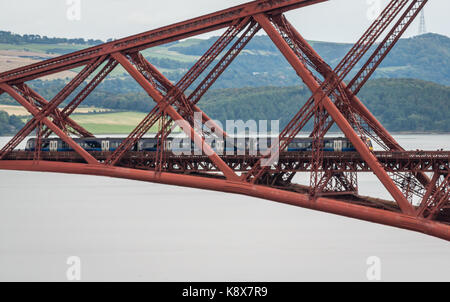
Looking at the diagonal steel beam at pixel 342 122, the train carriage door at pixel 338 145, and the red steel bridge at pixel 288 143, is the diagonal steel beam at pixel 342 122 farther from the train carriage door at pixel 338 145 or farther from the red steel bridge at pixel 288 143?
the train carriage door at pixel 338 145

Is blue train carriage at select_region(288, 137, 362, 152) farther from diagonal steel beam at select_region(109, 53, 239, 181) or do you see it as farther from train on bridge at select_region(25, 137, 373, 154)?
diagonal steel beam at select_region(109, 53, 239, 181)

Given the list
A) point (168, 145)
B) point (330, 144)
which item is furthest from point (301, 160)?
point (168, 145)

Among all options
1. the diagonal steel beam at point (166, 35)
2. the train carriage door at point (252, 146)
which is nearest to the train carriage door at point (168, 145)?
the train carriage door at point (252, 146)

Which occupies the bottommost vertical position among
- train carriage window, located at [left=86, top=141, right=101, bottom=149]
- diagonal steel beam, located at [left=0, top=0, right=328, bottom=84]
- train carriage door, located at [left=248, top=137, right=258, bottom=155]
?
train carriage door, located at [left=248, top=137, right=258, bottom=155]

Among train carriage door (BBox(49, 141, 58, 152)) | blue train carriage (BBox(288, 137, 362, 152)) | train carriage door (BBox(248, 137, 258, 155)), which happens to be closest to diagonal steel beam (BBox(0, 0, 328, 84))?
train carriage door (BBox(49, 141, 58, 152))

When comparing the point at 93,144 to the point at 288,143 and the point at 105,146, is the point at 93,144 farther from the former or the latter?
the point at 288,143

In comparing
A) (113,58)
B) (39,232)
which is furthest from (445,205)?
(113,58)

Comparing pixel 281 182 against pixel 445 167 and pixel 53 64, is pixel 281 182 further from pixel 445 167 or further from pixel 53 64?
pixel 53 64
